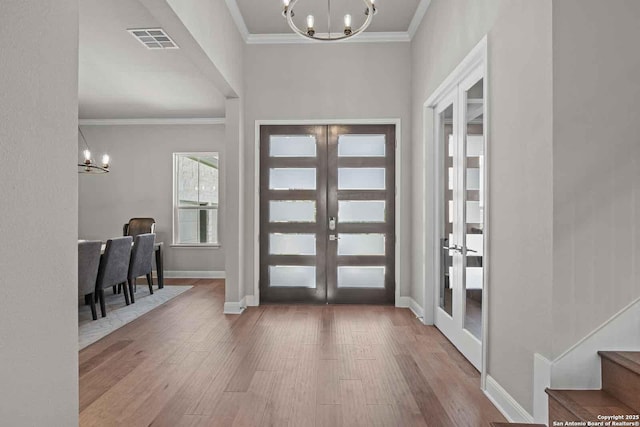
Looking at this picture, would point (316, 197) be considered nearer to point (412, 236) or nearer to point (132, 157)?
point (412, 236)

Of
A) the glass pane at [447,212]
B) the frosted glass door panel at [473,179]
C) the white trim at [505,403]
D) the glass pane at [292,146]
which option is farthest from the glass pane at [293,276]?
the white trim at [505,403]

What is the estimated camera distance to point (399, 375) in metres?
2.85

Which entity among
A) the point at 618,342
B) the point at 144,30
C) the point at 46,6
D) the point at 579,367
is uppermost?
the point at 144,30

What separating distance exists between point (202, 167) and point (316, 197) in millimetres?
3561

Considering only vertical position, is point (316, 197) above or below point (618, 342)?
above

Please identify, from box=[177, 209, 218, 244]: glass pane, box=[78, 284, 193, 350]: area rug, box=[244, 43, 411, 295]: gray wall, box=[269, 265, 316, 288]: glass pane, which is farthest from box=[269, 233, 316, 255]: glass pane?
box=[177, 209, 218, 244]: glass pane

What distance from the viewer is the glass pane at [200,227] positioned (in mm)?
7555

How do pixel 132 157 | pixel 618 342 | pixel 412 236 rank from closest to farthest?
pixel 618 342
pixel 412 236
pixel 132 157

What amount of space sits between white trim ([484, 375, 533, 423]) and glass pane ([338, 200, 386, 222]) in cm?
271

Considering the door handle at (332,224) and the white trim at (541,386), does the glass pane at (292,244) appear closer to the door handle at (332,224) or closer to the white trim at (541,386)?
the door handle at (332,224)

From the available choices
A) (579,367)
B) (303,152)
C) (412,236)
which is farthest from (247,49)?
(579,367)

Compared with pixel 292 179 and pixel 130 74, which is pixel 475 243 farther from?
pixel 130 74

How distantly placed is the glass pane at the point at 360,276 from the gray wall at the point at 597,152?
3.26 meters

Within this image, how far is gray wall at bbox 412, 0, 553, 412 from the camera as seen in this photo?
1.90 metres
